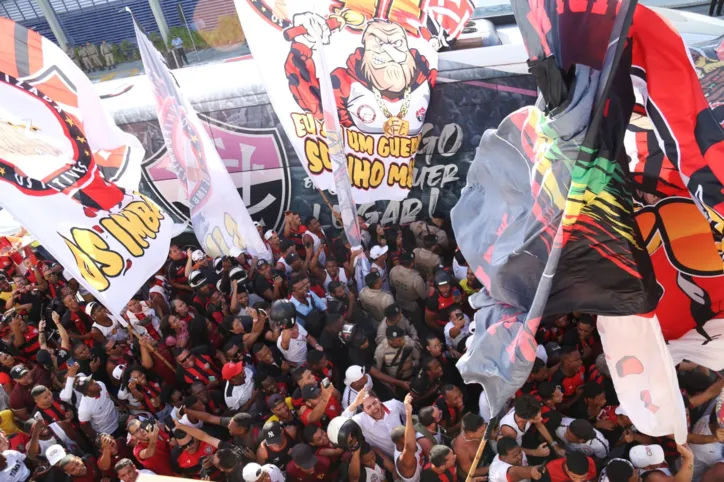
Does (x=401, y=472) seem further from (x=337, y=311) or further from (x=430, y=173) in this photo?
(x=430, y=173)

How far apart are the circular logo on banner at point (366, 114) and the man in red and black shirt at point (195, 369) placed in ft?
10.0

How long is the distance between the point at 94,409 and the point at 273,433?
1.93 meters

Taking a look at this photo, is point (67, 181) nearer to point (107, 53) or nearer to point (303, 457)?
point (303, 457)

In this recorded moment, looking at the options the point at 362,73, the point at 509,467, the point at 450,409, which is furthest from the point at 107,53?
the point at 509,467

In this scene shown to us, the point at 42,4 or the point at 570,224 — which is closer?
the point at 570,224

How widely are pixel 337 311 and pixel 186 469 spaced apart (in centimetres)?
197

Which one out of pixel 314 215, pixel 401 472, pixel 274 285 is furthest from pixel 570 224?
pixel 314 215

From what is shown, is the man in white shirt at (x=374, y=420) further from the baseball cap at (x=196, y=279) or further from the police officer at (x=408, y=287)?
the baseball cap at (x=196, y=279)

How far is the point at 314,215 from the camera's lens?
7.79 meters

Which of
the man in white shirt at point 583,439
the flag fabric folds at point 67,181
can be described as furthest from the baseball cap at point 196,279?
A: the man in white shirt at point 583,439

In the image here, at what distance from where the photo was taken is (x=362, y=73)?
5.85 meters

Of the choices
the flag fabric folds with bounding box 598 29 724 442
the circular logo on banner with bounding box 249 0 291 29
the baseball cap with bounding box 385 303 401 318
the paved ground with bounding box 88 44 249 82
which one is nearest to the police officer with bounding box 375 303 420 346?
the baseball cap with bounding box 385 303 401 318

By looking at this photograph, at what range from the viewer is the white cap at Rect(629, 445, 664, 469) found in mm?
3453

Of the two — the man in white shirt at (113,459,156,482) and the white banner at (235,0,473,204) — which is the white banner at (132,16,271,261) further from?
the man in white shirt at (113,459,156,482)
